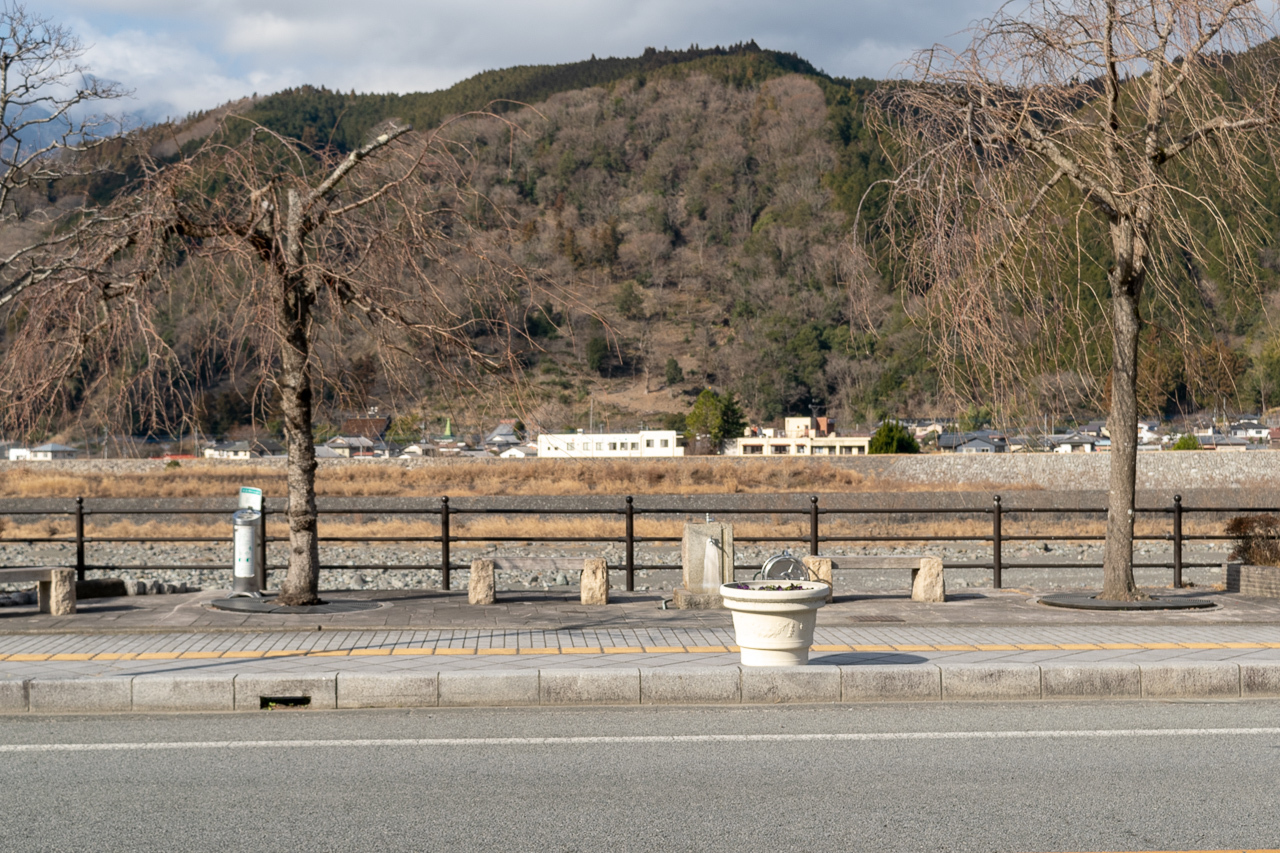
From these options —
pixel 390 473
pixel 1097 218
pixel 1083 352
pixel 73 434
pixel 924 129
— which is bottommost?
pixel 390 473

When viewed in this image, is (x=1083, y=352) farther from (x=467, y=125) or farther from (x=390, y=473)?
(x=390, y=473)

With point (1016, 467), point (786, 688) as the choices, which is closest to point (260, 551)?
point (786, 688)

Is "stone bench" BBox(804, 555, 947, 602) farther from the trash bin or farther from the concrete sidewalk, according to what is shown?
the trash bin

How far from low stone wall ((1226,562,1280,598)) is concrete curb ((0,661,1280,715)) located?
512cm

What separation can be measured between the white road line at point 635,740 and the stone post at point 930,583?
572 cm

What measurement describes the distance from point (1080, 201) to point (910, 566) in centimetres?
454

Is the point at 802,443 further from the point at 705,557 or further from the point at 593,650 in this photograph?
the point at 593,650

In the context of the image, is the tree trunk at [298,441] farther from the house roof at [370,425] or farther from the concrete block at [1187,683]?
the concrete block at [1187,683]

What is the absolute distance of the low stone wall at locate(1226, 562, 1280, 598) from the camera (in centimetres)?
1290

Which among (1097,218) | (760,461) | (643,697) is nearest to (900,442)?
(760,461)

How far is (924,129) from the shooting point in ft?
37.7

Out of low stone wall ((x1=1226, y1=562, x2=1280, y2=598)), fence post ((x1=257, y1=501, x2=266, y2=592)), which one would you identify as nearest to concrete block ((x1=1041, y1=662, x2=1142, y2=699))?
low stone wall ((x1=1226, y1=562, x2=1280, y2=598))

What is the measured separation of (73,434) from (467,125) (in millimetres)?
5044

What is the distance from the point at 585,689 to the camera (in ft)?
26.5
